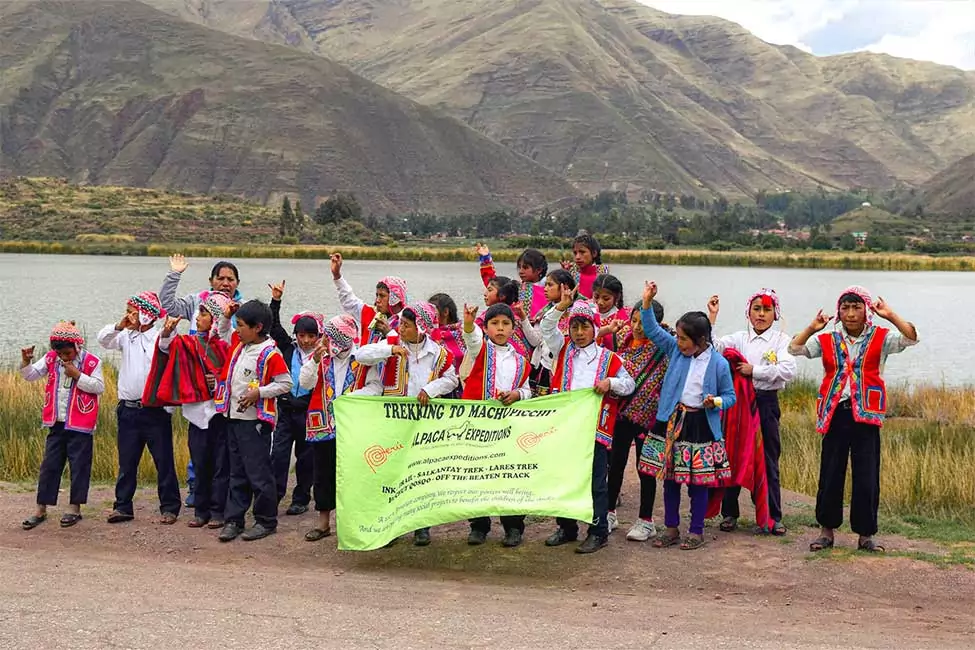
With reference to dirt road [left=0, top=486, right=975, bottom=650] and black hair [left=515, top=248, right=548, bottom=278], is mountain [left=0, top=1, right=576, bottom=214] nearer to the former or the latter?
black hair [left=515, top=248, right=548, bottom=278]

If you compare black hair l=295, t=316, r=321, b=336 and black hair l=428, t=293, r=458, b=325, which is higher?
black hair l=428, t=293, r=458, b=325

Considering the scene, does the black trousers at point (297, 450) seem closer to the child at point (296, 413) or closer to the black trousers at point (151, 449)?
the child at point (296, 413)

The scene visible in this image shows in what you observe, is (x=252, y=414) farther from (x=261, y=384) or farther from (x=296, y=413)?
(x=296, y=413)

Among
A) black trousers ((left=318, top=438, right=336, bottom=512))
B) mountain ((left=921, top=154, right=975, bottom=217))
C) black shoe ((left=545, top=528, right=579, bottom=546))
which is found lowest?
black shoe ((left=545, top=528, right=579, bottom=546))

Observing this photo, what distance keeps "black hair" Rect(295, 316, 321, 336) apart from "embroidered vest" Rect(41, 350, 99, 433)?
6.04 feet

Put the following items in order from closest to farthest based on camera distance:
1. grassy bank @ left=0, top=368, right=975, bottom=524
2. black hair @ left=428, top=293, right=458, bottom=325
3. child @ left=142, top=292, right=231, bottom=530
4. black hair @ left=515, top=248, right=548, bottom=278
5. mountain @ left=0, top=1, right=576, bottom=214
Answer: black hair @ left=428, top=293, right=458, bottom=325 < child @ left=142, top=292, right=231, bottom=530 < black hair @ left=515, top=248, right=548, bottom=278 < grassy bank @ left=0, top=368, right=975, bottom=524 < mountain @ left=0, top=1, right=576, bottom=214

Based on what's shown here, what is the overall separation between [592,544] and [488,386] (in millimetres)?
1432

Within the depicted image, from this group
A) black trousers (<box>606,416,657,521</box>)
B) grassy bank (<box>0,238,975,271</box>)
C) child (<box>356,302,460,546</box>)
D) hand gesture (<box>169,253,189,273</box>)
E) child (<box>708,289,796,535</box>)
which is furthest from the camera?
grassy bank (<box>0,238,975,271</box>)

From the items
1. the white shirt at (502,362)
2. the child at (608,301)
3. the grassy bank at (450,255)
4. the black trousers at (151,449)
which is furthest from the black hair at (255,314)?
the grassy bank at (450,255)

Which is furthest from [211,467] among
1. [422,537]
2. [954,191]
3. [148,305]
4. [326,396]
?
[954,191]

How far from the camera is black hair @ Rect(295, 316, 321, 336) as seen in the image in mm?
8641

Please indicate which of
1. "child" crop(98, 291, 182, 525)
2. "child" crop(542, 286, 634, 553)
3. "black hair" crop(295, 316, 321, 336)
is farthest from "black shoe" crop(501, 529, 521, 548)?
"child" crop(98, 291, 182, 525)

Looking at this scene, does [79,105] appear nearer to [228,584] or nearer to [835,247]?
[835,247]

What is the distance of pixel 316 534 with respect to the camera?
8328mm
